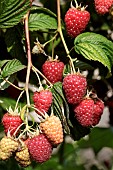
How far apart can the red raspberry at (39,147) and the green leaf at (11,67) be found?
0.19m

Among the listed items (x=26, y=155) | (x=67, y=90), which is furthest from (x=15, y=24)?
(x=26, y=155)

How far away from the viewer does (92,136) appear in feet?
8.04

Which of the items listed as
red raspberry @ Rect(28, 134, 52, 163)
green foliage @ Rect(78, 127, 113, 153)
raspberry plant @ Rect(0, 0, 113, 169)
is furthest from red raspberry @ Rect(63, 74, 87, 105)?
green foliage @ Rect(78, 127, 113, 153)

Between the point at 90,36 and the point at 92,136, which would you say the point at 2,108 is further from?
the point at 92,136

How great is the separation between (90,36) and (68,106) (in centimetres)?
17

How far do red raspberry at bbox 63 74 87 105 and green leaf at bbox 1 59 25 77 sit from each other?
0.13 meters

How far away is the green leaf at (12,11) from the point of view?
129 centimetres

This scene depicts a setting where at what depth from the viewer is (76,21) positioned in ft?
4.33

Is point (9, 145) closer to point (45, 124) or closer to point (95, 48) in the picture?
point (45, 124)

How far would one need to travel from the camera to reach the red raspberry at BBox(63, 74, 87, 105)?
1248 mm

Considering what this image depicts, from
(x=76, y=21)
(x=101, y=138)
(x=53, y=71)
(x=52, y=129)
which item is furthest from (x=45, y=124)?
(x=101, y=138)

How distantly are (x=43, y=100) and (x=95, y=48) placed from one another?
184 millimetres

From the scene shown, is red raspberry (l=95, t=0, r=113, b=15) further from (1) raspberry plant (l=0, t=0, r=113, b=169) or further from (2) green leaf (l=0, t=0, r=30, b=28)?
(2) green leaf (l=0, t=0, r=30, b=28)

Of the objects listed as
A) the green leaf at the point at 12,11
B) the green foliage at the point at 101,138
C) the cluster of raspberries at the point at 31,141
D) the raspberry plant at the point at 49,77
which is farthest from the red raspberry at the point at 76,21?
the green foliage at the point at 101,138
